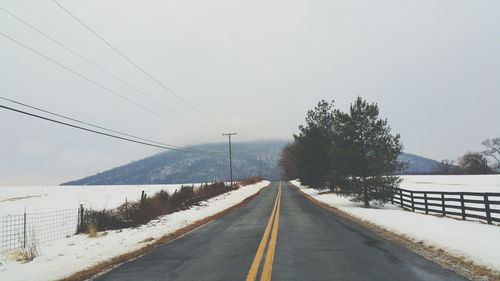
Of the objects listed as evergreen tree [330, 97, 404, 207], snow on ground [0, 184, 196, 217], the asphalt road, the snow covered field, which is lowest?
the snow covered field

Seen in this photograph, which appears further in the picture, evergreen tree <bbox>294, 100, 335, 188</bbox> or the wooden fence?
evergreen tree <bbox>294, 100, 335, 188</bbox>

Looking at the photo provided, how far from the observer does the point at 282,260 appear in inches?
321

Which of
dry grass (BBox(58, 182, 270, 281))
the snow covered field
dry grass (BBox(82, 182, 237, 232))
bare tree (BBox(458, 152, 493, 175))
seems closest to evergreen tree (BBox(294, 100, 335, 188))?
the snow covered field

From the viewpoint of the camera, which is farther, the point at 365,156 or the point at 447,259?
the point at 365,156

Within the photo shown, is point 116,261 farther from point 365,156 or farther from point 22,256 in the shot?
point 365,156

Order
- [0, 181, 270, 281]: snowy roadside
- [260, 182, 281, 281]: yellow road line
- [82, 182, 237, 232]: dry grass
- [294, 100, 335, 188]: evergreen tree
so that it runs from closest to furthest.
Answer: [260, 182, 281, 281]: yellow road line, [0, 181, 270, 281]: snowy roadside, [82, 182, 237, 232]: dry grass, [294, 100, 335, 188]: evergreen tree

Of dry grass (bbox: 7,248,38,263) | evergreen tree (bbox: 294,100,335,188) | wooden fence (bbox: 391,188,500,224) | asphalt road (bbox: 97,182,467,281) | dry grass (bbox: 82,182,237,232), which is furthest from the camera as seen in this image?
evergreen tree (bbox: 294,100,335,188)

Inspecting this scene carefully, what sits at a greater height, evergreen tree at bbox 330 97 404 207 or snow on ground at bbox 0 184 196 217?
evergreen tree at bbox 330 97 404 207

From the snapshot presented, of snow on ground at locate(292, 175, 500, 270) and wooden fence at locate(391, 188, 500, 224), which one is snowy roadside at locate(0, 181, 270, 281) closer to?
snow on ground at locate(292, 175, 500, 270)

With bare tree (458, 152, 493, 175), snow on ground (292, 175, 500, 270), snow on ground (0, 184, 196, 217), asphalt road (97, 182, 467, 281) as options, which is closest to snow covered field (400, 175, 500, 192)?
snow on ground (292, 175, 500, 270)

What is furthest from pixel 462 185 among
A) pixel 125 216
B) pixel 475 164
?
pixel 475 164

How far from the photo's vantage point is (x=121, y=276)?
24.4ft

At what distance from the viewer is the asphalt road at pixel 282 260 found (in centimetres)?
695

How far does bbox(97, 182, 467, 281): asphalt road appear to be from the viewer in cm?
695
